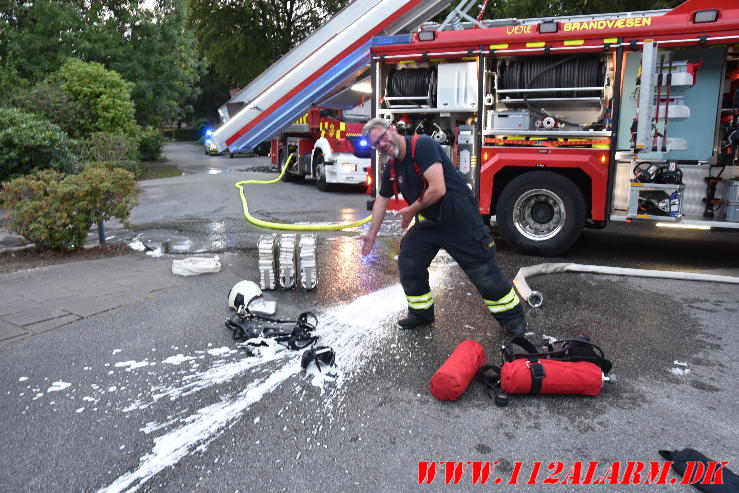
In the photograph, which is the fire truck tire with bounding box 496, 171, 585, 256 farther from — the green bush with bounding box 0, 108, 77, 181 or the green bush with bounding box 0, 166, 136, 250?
the green bush with bounding box 0, 108, 77, 181

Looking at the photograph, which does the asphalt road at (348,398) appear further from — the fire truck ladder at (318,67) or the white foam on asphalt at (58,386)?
the fire truck ladder at (318,67)

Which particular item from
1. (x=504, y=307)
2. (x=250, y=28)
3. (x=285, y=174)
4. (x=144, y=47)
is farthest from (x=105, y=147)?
(x=250, y=28)

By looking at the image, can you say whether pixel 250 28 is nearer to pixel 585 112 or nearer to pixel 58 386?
pixel 585 112

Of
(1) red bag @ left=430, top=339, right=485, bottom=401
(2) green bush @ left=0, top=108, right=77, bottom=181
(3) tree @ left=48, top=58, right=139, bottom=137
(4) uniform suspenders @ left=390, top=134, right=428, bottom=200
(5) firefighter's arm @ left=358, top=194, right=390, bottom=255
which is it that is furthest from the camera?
(3) tree @ left=48, top=58, right=139, bottom=137

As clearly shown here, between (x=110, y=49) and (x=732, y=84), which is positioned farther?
(x=110, y=49)

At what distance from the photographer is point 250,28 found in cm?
2792

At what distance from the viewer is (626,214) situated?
7164mm

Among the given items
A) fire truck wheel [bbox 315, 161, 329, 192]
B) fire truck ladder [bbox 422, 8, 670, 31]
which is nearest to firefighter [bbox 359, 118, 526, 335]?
fire truck ladder [bbox 422, 8, 670, 31]

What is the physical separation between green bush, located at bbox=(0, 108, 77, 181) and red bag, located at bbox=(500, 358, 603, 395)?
32.0ft

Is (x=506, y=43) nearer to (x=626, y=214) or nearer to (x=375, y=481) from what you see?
(x=626, y=214)

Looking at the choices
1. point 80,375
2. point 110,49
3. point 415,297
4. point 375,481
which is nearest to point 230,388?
point 80,375

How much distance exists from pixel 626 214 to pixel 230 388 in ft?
17.3

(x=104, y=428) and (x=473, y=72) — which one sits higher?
(x=473, y=72)

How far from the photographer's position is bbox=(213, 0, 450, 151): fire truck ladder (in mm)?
8086
